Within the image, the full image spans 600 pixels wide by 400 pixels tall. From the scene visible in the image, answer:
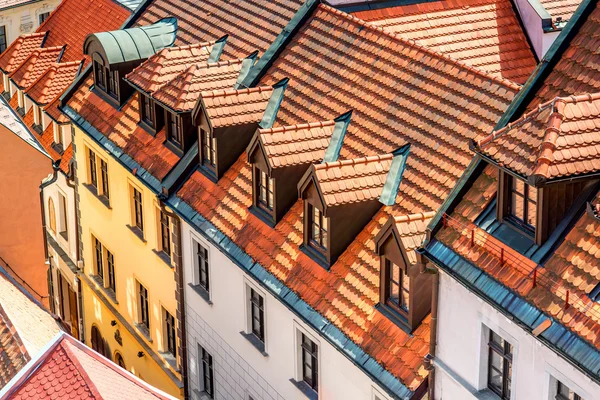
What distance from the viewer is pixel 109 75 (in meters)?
43.7

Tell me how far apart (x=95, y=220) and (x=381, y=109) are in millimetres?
18193

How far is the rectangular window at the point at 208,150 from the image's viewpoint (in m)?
36.0

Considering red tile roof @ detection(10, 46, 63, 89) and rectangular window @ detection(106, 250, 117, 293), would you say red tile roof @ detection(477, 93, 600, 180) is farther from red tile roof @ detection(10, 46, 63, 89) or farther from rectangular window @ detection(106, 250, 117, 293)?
red tile roof @ detection(10, 46, 63, 89)

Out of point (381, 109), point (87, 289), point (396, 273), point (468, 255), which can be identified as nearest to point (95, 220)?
point (87, 289)

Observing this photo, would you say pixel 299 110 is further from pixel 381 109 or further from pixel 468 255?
pixel 468 255

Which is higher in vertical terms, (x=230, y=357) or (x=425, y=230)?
(x=425, y=230)

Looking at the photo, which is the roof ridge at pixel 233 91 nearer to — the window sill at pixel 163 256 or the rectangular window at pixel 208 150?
the rectangular window at pixel 208 150

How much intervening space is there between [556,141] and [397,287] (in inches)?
280

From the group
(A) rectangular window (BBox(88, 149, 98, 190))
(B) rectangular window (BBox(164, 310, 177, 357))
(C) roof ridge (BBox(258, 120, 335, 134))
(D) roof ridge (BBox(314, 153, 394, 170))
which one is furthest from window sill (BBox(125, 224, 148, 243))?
(D) roof ridge (BBox(314, 153, 394, 170))

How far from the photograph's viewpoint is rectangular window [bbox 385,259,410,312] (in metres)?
27.4

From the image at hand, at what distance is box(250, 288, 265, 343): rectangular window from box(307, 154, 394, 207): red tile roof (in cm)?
540

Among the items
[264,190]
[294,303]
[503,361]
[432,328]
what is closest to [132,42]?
[264,190]

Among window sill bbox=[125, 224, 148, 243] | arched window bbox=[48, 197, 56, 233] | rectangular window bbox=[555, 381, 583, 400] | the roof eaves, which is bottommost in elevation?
arched window bbox=[48, 197, 56, 233]

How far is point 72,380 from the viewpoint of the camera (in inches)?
1086
